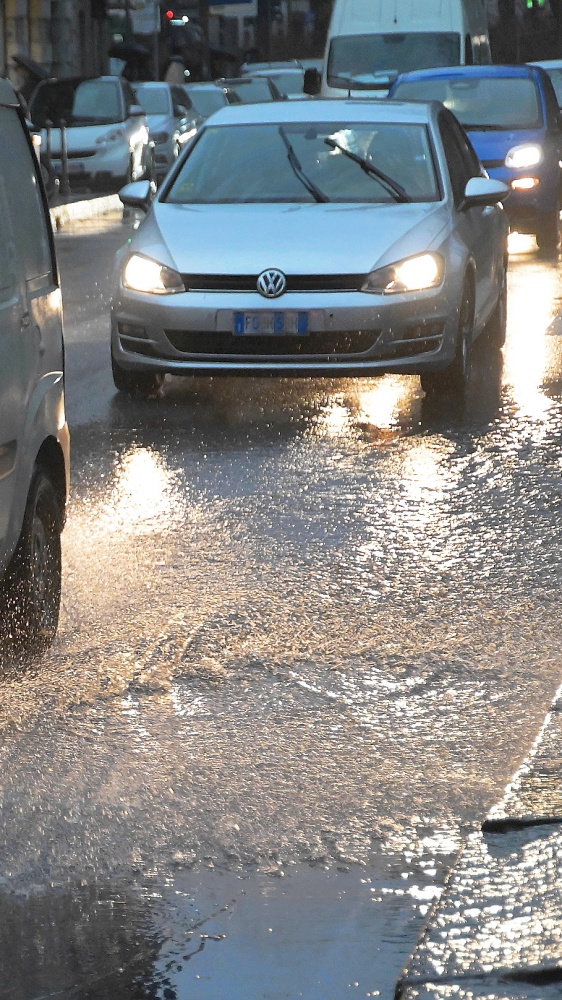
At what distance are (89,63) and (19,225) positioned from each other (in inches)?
1964

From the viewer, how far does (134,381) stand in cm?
945

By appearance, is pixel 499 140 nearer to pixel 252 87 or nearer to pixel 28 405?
pixel 28 405

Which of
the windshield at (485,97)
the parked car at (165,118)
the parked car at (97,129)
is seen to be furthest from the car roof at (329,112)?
the parked car at (165,118)

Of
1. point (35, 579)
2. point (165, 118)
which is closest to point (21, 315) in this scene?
point (35, 579)

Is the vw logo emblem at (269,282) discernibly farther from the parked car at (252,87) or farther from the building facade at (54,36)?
the building facade at (54,36)

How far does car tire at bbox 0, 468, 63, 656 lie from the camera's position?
4.89m

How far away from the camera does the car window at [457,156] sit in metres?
10.1

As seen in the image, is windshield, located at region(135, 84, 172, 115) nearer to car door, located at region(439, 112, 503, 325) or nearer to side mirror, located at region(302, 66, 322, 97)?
side mirror, located at region(302, 66, 322, 97)

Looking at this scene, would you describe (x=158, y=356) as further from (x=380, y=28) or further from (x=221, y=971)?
(x=380, y=28)

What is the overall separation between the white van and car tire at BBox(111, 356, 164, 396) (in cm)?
1516

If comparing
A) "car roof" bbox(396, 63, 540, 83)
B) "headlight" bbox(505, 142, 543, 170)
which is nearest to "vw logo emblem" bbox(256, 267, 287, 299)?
"headlight" bbox(505, 142, 543, 170)

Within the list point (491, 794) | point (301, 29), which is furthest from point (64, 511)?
point (301, 29)

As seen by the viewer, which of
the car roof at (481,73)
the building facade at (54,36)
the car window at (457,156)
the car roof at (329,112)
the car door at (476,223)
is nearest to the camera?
the car door at (476,223)

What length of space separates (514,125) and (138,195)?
341 inches
